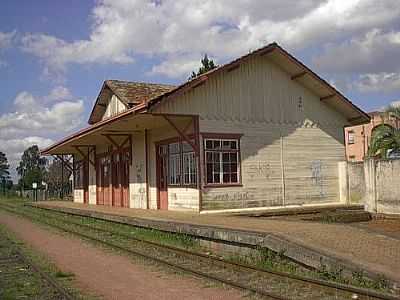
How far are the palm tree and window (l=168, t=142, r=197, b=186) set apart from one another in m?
6.64

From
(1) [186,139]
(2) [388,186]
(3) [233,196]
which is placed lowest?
(3) [233,196]

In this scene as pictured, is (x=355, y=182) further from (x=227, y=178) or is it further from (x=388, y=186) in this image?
(x=227, y=178)

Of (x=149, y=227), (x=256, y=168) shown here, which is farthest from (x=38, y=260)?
(x=256, y=168)

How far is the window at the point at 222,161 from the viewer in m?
18.9

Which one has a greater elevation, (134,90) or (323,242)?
(134,90)

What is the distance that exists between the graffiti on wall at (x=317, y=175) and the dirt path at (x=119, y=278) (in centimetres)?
992

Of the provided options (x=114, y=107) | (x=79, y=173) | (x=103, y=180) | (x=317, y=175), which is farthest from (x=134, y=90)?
(x=79, y=173)

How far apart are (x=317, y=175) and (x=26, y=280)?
46.0 feet

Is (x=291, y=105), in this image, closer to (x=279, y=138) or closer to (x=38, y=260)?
(x=279, y=138)

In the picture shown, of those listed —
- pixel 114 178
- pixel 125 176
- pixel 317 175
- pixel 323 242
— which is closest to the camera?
pixel 323 242

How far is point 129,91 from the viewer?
81.8 feet

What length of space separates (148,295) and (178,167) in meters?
11.8

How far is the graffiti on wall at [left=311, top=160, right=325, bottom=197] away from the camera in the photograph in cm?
2145

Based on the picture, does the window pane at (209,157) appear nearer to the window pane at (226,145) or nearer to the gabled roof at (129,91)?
the window pane at (226,145)
